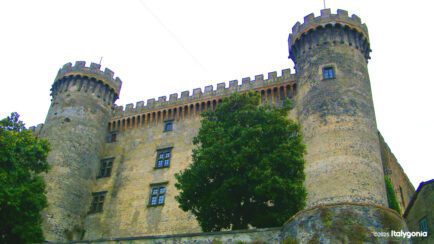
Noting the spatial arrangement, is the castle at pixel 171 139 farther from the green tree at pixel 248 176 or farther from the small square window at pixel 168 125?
the green tree at pixel 248 176

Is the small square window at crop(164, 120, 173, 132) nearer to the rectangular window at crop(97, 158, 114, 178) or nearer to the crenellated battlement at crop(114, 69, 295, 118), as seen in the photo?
the crenellated battlement at crop(114, 69, 295, 118)

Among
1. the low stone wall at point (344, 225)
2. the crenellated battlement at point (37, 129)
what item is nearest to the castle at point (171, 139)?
the crenellated battlement at point (37, 129)

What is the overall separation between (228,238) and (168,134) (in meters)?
18.5

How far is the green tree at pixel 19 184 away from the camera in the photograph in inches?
962

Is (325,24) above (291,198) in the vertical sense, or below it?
above

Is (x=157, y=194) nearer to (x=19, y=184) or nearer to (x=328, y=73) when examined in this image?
(x=19, y=184)

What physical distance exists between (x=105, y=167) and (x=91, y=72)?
8.01 metres

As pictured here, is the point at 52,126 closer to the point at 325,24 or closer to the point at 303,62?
the point at 303,62

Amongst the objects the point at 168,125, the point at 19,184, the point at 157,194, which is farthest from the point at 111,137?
the point at 19,184

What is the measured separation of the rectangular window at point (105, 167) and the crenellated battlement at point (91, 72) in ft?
20.6

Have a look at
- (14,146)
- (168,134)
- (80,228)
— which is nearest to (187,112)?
(168,134)

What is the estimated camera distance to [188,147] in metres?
34.9

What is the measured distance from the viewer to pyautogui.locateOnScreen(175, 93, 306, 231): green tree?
Result: 70.1ft

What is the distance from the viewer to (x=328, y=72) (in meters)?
31.8
